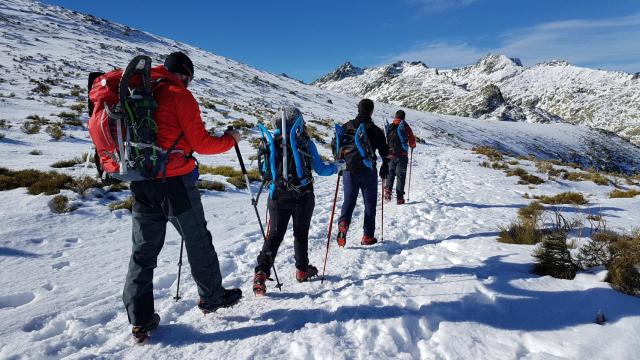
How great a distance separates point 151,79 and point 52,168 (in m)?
8.19

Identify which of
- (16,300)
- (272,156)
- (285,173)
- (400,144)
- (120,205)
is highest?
(400,144)

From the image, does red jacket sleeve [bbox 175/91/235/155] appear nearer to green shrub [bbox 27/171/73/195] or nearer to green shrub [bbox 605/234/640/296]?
green shrub [bbox 605/234/640/296]

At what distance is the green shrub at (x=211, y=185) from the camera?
10.1m

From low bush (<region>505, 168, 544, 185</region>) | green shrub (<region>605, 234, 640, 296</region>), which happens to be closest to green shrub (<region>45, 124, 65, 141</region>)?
green shrub (<region>605, 234, 640, 296</region>)

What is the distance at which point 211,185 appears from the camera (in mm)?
10180

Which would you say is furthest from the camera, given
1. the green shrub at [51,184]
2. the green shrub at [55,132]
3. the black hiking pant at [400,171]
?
the green shrub at [55,132]

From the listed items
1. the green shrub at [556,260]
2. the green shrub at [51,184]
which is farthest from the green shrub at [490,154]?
the green shrub at [51,184]

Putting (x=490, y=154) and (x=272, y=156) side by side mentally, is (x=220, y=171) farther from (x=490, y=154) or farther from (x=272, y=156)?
(x=490, y=154)

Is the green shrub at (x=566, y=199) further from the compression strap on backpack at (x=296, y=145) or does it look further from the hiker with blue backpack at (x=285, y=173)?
the compression strap on backpack at (x=296, y=145)

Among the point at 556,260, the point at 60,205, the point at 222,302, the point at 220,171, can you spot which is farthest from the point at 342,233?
the point at 220,171

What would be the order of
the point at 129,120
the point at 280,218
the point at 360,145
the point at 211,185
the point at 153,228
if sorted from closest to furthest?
the point at 129,120 < the point at 153,228 < the point at 280,218 < the point at 360,145 < the point at 211,185

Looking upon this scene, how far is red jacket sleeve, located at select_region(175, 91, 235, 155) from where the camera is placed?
3322 mm

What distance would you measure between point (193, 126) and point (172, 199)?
71 cm

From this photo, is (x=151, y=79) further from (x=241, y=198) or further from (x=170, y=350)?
(x=241, y=198)
